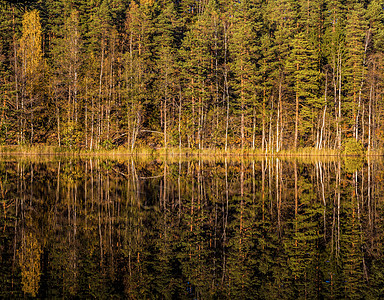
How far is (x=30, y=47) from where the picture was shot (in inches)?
1971

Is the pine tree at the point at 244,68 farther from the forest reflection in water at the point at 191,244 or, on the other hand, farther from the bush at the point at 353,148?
the forest reflection in water at the point at 191,244

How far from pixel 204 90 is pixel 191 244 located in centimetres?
3873

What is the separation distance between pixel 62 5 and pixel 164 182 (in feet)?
190

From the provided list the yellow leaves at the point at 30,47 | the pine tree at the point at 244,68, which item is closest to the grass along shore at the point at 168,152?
the pine tree at the point at 244,68

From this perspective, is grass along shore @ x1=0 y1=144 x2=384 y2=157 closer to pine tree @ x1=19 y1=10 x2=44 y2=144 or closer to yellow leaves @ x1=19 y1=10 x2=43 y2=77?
pine tree @ x1=19 y1=10 x2=44 y2=144

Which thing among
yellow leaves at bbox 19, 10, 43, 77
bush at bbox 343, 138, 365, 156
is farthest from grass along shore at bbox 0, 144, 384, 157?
yellow leaves at bbox 19, 10, 43, 77

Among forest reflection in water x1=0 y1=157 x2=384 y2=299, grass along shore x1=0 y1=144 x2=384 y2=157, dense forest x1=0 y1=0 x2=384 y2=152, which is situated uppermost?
dense forest x1=0 y1=0 x2=384 y2=152

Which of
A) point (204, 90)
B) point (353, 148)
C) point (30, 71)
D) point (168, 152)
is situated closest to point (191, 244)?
point (168, 152)

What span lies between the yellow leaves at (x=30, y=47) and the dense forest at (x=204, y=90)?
0.14m

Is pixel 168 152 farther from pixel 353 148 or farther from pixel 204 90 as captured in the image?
pixel 353 148

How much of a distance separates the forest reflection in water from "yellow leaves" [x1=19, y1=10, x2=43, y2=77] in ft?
124

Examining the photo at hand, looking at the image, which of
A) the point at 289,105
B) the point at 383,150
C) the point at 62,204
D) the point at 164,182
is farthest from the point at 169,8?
the point at 62,204

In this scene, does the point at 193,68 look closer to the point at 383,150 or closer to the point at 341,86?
the point at 341,86

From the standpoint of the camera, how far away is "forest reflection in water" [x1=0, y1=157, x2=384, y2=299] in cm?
586
